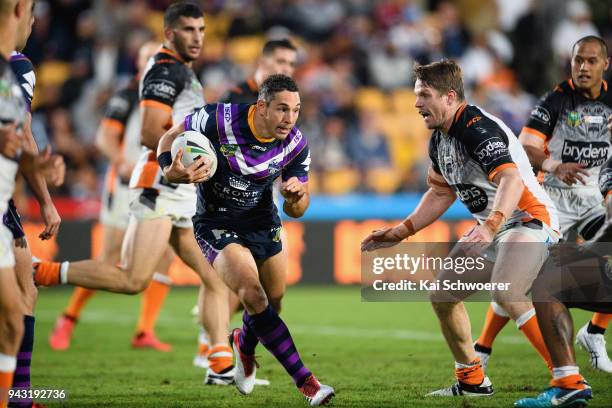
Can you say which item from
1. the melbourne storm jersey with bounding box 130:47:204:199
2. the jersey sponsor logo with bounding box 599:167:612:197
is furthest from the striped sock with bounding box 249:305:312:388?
the jersey sponsor logo with bounding box 599:167:612:197

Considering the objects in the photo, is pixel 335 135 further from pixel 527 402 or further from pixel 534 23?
pixel 527 402

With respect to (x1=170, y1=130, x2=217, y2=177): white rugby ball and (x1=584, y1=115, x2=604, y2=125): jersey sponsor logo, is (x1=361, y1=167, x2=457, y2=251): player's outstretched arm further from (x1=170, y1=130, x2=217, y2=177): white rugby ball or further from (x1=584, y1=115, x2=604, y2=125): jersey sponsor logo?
(x1=584, y1=115, x2=604, y2=125): jersey sponsor logo

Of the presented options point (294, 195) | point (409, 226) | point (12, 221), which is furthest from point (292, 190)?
point (12, 221)

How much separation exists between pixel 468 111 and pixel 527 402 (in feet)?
6.24

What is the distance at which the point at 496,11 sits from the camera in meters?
21.4

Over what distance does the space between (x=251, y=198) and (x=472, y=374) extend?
6.39 ft

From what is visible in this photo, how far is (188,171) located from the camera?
6129mm

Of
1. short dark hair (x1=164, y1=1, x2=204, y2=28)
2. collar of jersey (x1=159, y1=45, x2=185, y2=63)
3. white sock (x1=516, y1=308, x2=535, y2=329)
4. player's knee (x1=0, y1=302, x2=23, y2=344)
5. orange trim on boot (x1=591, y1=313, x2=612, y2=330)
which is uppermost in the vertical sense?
short dark hair (x1=164, y1=1, x2=204, y2=28)

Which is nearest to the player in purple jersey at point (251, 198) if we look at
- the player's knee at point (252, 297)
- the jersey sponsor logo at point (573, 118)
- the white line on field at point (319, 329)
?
the player's knee at point (252, 297)

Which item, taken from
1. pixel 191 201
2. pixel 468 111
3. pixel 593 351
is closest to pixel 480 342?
pixel 593 351

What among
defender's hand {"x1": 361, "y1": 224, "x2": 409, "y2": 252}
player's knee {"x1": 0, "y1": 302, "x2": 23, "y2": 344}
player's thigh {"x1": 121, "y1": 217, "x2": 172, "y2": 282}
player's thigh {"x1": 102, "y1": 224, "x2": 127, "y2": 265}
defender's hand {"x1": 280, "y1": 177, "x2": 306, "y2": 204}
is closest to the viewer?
player's knee {"x1": 0, "y1": 302, "x2": 23, "y2": 344}

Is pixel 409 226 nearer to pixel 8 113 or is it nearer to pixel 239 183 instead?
pixel 239 183

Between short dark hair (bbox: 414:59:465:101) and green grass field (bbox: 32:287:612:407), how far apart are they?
6.75ft

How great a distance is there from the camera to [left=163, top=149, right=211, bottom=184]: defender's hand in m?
6.13
